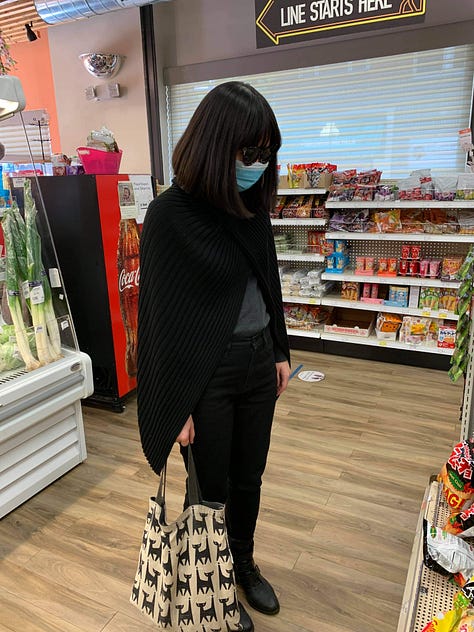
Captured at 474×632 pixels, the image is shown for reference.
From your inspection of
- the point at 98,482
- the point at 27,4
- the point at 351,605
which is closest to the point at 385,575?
the point at 351,605

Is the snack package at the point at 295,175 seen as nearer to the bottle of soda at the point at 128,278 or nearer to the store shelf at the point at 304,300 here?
the store shelf at the point at 304,300

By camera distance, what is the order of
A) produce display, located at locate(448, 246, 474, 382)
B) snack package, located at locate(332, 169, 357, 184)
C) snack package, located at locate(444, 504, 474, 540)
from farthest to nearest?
snack package, located at locate(332, 169, 357, 184), produce display, located at locate(448, 246, 474, 382), snack package, located at locate(444, 504, 474, 540)

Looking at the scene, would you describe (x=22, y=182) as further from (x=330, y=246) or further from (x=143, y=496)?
(x=330, y=246)

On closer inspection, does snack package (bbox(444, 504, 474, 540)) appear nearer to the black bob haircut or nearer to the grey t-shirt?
the grey t-shirt

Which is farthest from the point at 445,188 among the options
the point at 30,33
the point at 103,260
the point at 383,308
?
the point at 30,33

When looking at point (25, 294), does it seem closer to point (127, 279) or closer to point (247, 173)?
point (127, 279)

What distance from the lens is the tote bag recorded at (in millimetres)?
1278

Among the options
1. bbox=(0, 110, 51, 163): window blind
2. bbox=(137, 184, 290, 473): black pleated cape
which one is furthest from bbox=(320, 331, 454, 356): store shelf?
bbox=(0, 110, 51, 163): window blind

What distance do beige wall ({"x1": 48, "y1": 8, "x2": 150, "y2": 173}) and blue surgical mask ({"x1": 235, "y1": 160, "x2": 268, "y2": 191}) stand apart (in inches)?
162

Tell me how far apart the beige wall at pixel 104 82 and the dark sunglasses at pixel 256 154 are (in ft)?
13.6

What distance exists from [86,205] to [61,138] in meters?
3.25

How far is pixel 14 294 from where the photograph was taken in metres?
2.34

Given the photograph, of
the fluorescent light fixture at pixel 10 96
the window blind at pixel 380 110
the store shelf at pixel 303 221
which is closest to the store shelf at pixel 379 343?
the store shelf at pixel 303 221

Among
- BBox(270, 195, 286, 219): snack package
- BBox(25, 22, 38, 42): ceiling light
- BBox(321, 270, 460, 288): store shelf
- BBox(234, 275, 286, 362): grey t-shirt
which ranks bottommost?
BBox(321, 270, 460, 288): store shelf
